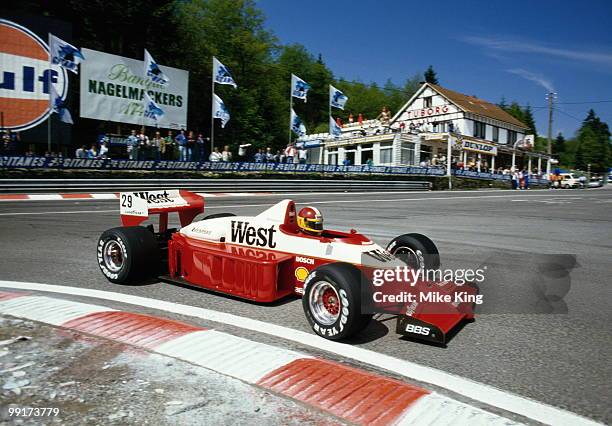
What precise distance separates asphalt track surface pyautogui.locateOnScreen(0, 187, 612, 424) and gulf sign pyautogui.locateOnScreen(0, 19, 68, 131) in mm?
12225

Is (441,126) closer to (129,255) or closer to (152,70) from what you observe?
(152,70)

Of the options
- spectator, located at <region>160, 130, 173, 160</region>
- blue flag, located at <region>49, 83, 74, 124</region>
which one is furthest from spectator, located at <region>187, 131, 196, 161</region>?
blue flag, located at <region>49, 83, 74, 124</region>

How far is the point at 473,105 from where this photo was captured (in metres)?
54.3

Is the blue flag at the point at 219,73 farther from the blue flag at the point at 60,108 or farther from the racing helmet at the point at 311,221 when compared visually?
the racing helmet at the point at 311,221

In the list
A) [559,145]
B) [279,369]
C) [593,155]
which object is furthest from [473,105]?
[559,145]

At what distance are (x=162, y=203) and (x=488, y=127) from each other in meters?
51.8

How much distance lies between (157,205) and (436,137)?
3828 cm

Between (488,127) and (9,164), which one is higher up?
(488,127)

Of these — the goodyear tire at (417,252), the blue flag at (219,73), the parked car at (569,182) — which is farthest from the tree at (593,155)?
the goodyear tire at (417,252)

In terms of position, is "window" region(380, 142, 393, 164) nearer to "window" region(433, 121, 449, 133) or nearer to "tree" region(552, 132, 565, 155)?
"window" region(433, 121, 449, 133)

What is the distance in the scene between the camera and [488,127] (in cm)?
5266

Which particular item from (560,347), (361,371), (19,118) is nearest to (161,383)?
(361,371)

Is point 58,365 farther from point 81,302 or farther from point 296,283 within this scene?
point 296,283

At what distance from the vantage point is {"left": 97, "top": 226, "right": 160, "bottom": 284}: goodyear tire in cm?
552
